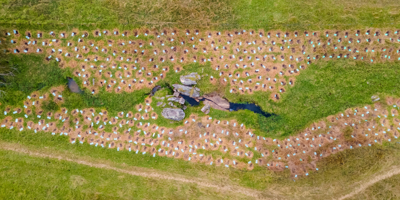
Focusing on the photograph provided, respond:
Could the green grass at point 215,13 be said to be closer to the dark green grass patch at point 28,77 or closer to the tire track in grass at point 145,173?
the dark green grass patch at point 28,77

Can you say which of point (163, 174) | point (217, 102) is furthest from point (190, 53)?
point (163, 174)

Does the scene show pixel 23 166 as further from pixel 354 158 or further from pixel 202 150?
pixel 354 158

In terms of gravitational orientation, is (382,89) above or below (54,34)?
below

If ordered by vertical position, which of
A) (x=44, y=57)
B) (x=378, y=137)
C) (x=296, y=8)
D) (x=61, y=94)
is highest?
(x=296, y=8)

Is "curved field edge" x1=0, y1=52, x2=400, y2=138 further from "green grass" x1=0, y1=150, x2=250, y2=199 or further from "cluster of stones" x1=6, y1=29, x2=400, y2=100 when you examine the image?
"green grass" x1=0, y1=150, x2=250, y2=199

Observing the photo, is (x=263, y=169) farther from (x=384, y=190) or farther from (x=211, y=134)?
(x=384, y=190)

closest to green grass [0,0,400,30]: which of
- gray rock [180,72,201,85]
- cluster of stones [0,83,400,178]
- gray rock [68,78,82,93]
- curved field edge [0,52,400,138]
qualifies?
curved field edge [0,52,400,138]

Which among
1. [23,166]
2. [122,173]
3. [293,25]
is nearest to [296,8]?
[293,25]

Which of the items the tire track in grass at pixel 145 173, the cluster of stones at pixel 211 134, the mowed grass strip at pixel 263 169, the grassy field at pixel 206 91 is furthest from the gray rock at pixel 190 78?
the tire track in grass at pixel 145 173
